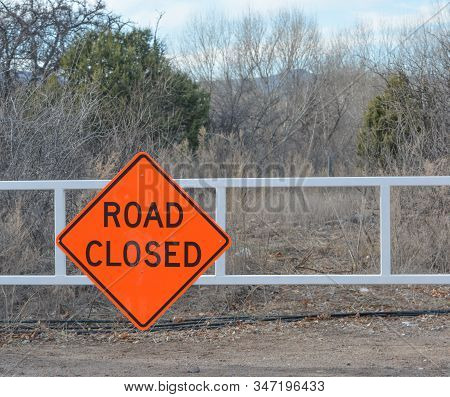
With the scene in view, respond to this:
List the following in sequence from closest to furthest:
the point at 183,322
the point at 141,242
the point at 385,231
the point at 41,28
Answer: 1. the point at 141,242
2. the point at 385,231
3. the point at 183,322
4. the point at 41,28

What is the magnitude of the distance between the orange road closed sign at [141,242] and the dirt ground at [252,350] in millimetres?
700

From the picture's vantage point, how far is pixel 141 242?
6531 mm

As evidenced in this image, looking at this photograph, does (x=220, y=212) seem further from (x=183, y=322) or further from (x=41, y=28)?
(x=41, y=28)

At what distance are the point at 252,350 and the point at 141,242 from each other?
1.66 metres

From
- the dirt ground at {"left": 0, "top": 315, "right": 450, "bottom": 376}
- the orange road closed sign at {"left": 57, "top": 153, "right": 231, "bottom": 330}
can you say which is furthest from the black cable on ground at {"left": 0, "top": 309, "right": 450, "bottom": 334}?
the orange road closed sign at {"left": 57, "top": 153, "right": 231, "bottom": 330}

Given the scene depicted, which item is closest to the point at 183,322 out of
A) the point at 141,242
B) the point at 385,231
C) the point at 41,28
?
the point at 141,242

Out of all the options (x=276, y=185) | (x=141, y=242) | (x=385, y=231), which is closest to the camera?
(x=141, y=242)

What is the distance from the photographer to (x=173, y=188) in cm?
642

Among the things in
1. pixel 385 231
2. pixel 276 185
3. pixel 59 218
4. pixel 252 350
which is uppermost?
pixel 276 185

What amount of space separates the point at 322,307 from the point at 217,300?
1168 mm

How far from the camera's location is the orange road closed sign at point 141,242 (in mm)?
6469

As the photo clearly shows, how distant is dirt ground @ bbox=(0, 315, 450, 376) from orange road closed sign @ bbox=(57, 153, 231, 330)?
0.70m

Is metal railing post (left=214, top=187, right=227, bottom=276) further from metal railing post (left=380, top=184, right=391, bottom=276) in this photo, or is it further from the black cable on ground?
metal railing post (left=380, top=184, right=391, bottom=276)

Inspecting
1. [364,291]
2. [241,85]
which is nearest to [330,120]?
[241,85]
